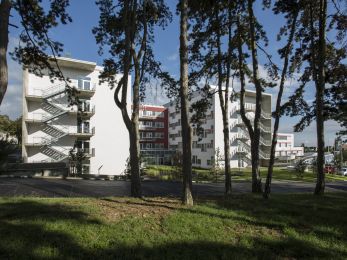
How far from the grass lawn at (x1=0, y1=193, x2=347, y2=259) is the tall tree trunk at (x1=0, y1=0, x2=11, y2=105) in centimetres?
266

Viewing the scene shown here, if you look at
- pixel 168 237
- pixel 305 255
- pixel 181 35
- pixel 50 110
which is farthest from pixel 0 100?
pixel 50 110

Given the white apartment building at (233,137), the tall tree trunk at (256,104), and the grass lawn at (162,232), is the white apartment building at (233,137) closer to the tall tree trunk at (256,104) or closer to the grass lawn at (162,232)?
the tall tree trunk at (256,104)

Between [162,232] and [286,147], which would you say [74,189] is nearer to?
[162,232]

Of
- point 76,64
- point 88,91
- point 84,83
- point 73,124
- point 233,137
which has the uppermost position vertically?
point 76,64

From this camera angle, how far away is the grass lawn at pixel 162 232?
4945mm

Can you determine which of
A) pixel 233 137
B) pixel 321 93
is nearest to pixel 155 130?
pixel 233 137

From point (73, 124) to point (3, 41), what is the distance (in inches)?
1166

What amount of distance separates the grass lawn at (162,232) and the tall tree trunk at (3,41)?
2657 mm

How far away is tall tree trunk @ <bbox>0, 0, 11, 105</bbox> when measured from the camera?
5980 mm

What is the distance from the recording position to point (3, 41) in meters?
6.18

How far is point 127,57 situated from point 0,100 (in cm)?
501

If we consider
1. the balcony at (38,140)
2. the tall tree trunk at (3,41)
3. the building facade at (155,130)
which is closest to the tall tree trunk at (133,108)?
the tall tree trunk at (3,41)

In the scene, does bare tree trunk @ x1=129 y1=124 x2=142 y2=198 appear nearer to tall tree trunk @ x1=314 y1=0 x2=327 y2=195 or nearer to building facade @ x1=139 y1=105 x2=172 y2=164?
tall tree trunk @ x1=314 y1=0 x2=327 y2=195

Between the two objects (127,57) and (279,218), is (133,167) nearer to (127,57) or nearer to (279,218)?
(127,57)
